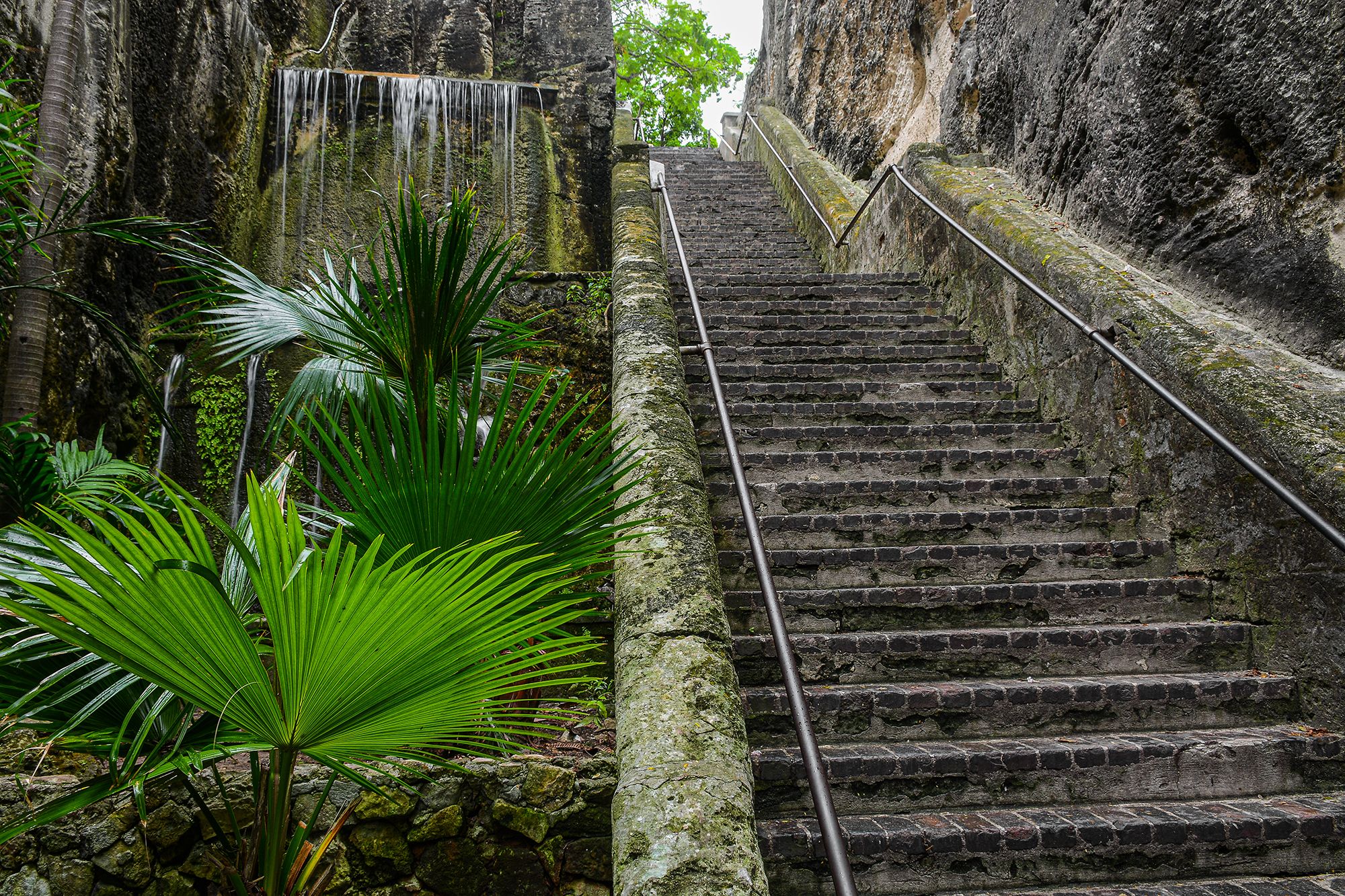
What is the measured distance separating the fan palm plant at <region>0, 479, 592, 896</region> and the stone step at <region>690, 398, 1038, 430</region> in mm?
2858

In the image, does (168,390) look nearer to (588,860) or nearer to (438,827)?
(438,827)

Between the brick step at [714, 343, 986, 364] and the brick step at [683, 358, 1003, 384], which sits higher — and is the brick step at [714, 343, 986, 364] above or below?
above

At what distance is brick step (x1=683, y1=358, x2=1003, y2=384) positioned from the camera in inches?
187

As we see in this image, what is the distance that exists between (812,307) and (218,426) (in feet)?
12.9

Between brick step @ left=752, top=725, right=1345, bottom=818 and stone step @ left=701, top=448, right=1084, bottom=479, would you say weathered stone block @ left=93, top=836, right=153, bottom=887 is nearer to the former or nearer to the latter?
brick step @ left=752, top=725, right=1345, bottom=818

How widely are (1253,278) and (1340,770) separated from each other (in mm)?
2099

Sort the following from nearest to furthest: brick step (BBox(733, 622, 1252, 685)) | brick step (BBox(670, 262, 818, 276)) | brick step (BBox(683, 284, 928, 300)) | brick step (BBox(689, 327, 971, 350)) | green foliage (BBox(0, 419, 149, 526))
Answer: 1. green foliage (BBox(0, 419, 149, 526))
2. brick step (BBox(733, 622, 1252, 685))
3. brick step (BBox(689, 327, 971, 350))
4. brick step (BBox(683, 284, 928, 300))
5. brick step (BBox(670, 262, 818, 276))

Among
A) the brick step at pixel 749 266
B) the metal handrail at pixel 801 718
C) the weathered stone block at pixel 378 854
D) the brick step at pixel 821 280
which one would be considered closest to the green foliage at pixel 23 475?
the weathered stone block at pixel 378 854

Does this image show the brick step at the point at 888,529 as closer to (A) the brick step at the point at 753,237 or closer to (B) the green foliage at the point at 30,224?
(B) the green foliage at the point at 30,224

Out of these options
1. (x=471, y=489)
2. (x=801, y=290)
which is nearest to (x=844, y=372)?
(x=801, y=290)

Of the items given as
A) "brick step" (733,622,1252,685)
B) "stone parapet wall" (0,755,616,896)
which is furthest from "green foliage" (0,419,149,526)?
"brick step" (733,622,1252,685)

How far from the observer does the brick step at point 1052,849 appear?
7.09ft

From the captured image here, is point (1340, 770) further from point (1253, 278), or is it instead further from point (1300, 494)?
point (1253, 278)

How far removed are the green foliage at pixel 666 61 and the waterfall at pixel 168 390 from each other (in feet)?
48.1
